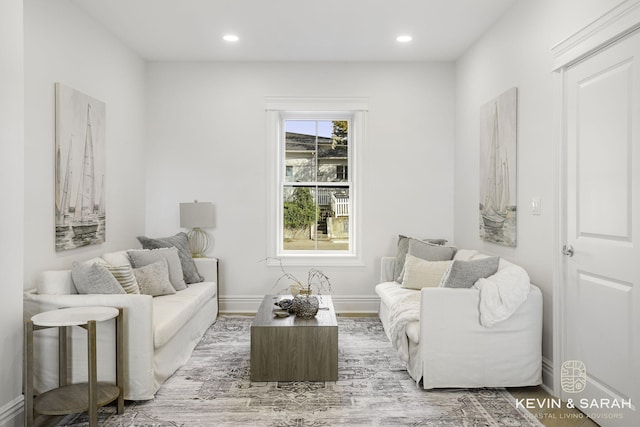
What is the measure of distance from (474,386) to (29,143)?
325cm

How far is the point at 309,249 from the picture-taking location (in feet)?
18.1

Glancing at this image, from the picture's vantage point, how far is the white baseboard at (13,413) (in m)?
2.47

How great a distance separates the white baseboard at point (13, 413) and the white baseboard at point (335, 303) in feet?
8.88

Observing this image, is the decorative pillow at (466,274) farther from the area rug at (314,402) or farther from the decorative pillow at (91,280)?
the decorative pillow at (91,280)

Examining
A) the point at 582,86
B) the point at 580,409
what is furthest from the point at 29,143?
the point at 580,409

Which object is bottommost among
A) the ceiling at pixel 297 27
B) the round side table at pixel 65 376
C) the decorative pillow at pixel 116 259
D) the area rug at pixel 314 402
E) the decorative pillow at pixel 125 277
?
the area rug at pixel 314 402

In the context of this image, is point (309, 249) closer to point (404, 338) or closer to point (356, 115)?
point (356, 115)

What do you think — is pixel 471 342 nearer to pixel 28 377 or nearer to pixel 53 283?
pixel 28 377

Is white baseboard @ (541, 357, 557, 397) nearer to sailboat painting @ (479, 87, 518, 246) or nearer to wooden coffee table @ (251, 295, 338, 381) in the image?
sailboat painting @ (479, 87, 518, 246)

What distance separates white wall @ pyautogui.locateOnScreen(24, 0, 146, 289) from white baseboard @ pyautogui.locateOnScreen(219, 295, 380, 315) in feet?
3.87

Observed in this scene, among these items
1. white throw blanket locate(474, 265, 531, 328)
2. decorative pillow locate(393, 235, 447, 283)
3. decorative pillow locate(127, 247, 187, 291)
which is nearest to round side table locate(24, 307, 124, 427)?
decorative pillow locate(127, 247, 187, 291)

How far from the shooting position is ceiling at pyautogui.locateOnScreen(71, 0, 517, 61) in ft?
12.4

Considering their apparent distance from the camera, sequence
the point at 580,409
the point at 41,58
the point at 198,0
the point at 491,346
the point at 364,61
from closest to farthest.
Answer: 1. the point at 580,409
2. the point at 491,346
3. the point at 41,58
4. the point at 198,0
5. the point at 364,61

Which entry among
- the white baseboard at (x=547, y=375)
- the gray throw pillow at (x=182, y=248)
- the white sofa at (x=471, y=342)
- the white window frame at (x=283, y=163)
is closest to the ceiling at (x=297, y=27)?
the white window frame at (x=283, y=163)
